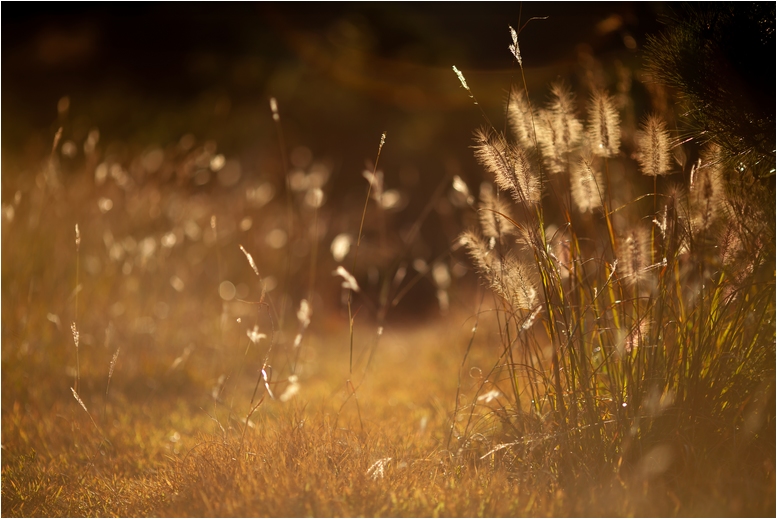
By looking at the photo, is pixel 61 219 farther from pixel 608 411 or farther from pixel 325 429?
pixel 608 411

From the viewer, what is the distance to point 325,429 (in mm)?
2232

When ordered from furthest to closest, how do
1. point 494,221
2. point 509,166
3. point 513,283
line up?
point 494,221 → point 513,283 → point 509,166

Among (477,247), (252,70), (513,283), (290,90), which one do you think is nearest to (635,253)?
(513,283)

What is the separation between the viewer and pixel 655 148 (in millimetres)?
1975

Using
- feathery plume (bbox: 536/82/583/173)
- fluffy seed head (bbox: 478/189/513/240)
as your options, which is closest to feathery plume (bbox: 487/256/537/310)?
fluffy seed head (bbox: 478/189/513/240)

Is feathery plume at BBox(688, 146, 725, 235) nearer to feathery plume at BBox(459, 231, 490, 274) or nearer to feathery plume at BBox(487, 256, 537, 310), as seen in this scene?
feathery plume at BBox(487, 256, 537, 310)

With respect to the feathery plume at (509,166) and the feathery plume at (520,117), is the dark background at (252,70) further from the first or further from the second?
the feathery plume at (509,166)

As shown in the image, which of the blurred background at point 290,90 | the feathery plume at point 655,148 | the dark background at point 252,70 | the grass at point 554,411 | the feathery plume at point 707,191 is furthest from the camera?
the dark background at point 252,70

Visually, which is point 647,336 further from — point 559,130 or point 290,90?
point 290,90

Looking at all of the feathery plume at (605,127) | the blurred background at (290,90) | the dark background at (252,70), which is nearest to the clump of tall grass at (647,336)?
the feathery plume at (605,127)

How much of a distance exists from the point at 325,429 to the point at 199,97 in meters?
8.94

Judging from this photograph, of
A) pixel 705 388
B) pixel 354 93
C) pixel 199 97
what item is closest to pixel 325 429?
pixel 705 388

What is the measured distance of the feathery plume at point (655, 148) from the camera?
1.96 m

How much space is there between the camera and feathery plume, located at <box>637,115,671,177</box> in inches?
77.3
